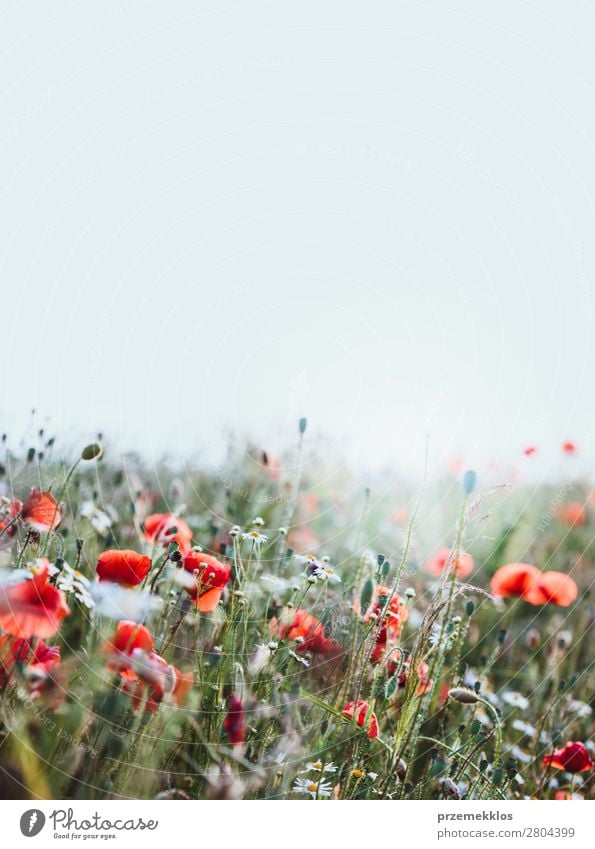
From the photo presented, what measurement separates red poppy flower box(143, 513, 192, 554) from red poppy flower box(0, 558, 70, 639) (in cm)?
17

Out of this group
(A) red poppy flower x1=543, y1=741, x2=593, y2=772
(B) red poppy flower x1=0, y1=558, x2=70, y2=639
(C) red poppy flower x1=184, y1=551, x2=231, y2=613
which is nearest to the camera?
(B) red poppy flower x1=0, y1=558, x2=70, y2=639

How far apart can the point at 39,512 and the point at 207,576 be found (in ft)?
0.64

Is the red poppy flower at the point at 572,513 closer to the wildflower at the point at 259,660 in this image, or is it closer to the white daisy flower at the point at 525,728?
the white daisy flower at the point at 525,728

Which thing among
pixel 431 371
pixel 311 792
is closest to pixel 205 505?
pixel 431 371

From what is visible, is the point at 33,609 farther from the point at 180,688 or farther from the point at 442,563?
the point at 442,563

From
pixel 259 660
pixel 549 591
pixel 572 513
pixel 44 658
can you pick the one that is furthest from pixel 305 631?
pixel 572 513

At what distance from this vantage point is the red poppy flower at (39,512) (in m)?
0.89

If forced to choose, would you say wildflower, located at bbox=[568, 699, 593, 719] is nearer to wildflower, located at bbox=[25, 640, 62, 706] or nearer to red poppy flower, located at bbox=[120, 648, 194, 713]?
red poppy flower, located at bbox=[120, 648, 194, 713]

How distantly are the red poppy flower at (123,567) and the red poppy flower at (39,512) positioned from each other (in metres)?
0.07

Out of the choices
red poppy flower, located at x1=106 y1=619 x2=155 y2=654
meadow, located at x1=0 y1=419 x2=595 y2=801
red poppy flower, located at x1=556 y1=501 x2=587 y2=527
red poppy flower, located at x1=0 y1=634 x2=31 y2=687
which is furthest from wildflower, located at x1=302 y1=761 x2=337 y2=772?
red poppy flower, located at x1=556 y1=501 x2=587 y2=527

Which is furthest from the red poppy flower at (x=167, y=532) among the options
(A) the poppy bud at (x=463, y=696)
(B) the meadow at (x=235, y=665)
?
(A) the poppy bud at (x=463, y=696)

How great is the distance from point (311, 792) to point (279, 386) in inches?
21.3

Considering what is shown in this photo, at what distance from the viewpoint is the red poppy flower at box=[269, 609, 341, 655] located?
0.98 m

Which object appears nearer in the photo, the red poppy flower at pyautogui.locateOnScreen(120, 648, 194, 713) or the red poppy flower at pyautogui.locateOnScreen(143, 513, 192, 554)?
the red poppy flower at pyautogui.locateOnScreen(120, 648, 194, 713)
